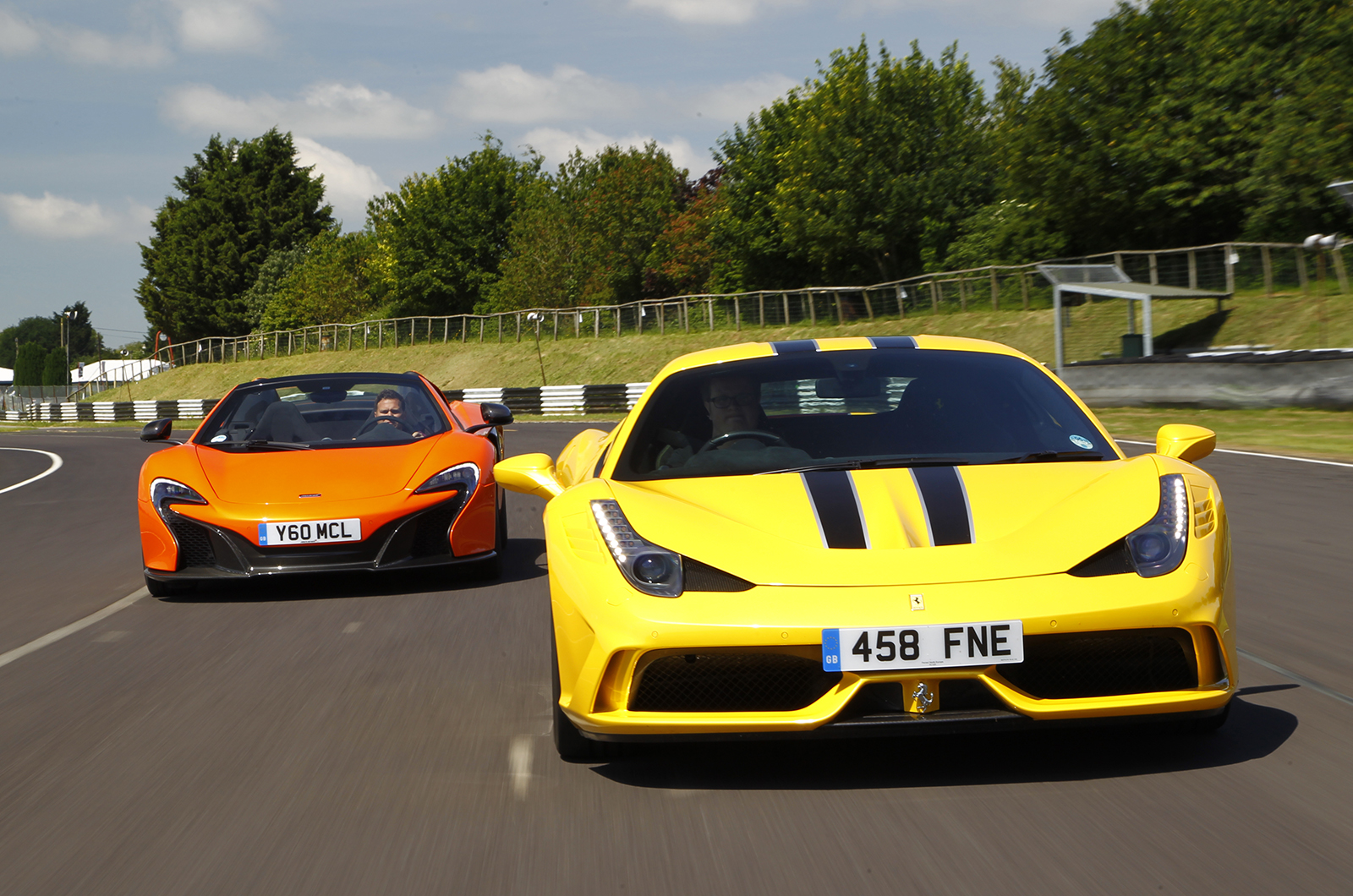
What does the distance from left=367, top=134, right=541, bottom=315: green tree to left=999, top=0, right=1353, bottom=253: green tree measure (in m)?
43.7

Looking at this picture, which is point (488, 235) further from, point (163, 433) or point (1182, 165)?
point (163, 433)

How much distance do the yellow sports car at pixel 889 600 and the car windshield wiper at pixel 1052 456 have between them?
0.08 feet

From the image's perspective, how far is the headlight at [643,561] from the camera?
3541 millimetres

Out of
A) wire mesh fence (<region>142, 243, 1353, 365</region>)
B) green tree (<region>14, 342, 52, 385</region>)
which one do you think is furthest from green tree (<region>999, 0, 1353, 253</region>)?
green tree (<region>14, 342, 52, 385</region>)

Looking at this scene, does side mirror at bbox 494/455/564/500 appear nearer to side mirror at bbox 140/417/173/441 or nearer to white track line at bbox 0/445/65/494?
side mirror at bbox 140/417/173/441

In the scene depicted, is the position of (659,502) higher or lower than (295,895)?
higher

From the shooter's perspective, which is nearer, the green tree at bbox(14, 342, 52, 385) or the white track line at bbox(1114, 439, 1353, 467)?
the white track line at bbox(1114, 439, 1353, 467)

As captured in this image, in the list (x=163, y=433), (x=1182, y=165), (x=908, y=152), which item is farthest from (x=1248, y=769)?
(x=908, y=152)

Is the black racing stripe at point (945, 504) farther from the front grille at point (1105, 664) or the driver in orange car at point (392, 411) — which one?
the driver in orange car at point (392, 411)

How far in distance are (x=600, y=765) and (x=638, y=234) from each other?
6960 centimetres

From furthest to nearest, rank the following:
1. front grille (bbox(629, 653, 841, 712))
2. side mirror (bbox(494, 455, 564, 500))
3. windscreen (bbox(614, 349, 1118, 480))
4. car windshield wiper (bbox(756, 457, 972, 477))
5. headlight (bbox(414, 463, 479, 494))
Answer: headlight (bbox(414, 463, 479, 494)) → side mirror (bbox(494, 455, 564, 500)) → windscreen (bbox(614, 349, 1118, 480)) → car windshield wiper (bbox(756, 457, 972, 477)) → front grille (bbox(629, 653, 841, 712))

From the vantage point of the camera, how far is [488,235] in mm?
84562

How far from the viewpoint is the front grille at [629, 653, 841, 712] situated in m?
3.43

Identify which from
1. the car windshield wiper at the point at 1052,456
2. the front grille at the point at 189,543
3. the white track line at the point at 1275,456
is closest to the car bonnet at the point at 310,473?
the front grille at the point at 189,543
